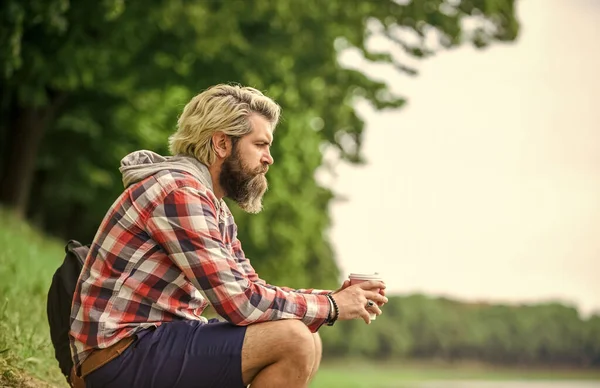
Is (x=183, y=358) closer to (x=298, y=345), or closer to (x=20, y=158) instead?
(x=298, y=345)

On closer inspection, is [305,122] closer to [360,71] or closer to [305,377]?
[360,71]

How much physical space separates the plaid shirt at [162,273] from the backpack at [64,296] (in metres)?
0.56

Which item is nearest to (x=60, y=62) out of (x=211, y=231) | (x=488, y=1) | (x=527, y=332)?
(x=488, y=1)

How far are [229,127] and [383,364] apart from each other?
71.9 metres

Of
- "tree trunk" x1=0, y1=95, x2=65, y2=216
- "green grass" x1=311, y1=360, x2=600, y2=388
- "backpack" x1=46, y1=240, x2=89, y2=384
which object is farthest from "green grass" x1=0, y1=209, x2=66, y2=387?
"green grass" x1=311, y1=360, x2=600, y2=388

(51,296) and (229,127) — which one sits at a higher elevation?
(229,127)

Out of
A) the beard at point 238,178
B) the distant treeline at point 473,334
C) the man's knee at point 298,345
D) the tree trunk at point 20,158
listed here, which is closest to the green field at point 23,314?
the beard at point 238,178

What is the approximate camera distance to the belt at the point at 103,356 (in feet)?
13.3

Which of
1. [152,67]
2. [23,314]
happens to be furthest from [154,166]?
[152,67]

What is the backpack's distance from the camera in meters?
4.71

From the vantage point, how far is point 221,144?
14.2 feet

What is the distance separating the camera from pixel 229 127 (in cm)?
430

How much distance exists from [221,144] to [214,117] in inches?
5.0

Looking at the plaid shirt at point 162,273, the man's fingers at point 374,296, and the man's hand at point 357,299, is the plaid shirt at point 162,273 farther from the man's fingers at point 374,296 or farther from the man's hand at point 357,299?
the man's fingers at point 374,296
